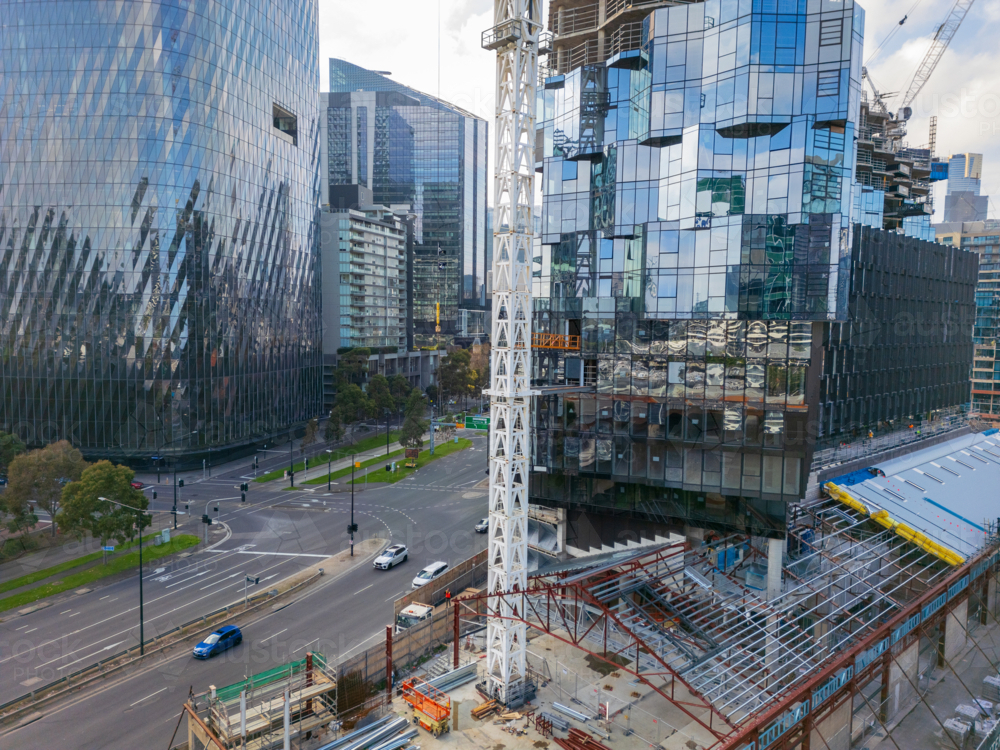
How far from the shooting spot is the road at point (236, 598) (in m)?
27.1

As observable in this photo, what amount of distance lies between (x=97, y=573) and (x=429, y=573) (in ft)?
69.8

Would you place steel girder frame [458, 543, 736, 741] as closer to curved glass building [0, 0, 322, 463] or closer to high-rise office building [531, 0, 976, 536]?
high-rise office building [531, 0, 976, 536]

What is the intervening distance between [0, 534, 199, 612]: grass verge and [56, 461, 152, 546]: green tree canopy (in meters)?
1.71

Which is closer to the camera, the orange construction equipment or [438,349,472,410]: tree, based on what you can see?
the orange construction equipment

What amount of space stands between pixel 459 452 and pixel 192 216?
40.4 m

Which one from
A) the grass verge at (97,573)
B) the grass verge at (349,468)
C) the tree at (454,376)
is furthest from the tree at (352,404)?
the grass verge at (97,573)

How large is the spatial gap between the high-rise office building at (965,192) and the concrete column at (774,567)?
355 feet

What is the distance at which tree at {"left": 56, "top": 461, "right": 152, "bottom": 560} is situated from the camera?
135 feet


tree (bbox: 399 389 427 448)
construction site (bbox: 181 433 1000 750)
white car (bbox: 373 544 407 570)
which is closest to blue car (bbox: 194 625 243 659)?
construction site (bbox: 181 433 1000 750)

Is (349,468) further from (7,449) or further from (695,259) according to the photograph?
(695,259)

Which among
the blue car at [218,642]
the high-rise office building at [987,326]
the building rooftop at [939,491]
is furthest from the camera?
the high-rise office building at [987,326]

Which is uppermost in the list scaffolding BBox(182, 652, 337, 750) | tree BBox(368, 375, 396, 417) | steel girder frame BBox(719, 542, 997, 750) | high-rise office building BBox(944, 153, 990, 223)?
high-rise office building BBox(944, 153, 990, 223)

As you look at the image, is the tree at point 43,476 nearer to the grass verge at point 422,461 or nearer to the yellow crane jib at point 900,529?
the grass verge at point 422,461

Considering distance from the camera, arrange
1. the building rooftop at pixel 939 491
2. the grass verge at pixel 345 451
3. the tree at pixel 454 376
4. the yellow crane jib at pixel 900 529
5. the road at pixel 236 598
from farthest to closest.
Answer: the tree at pixel 454 376
the grass verge at pixel 345 451
the building rooftop at pixel 939 491
the yellow crane jib at pixel 900 529
the road at pixel 236 598
